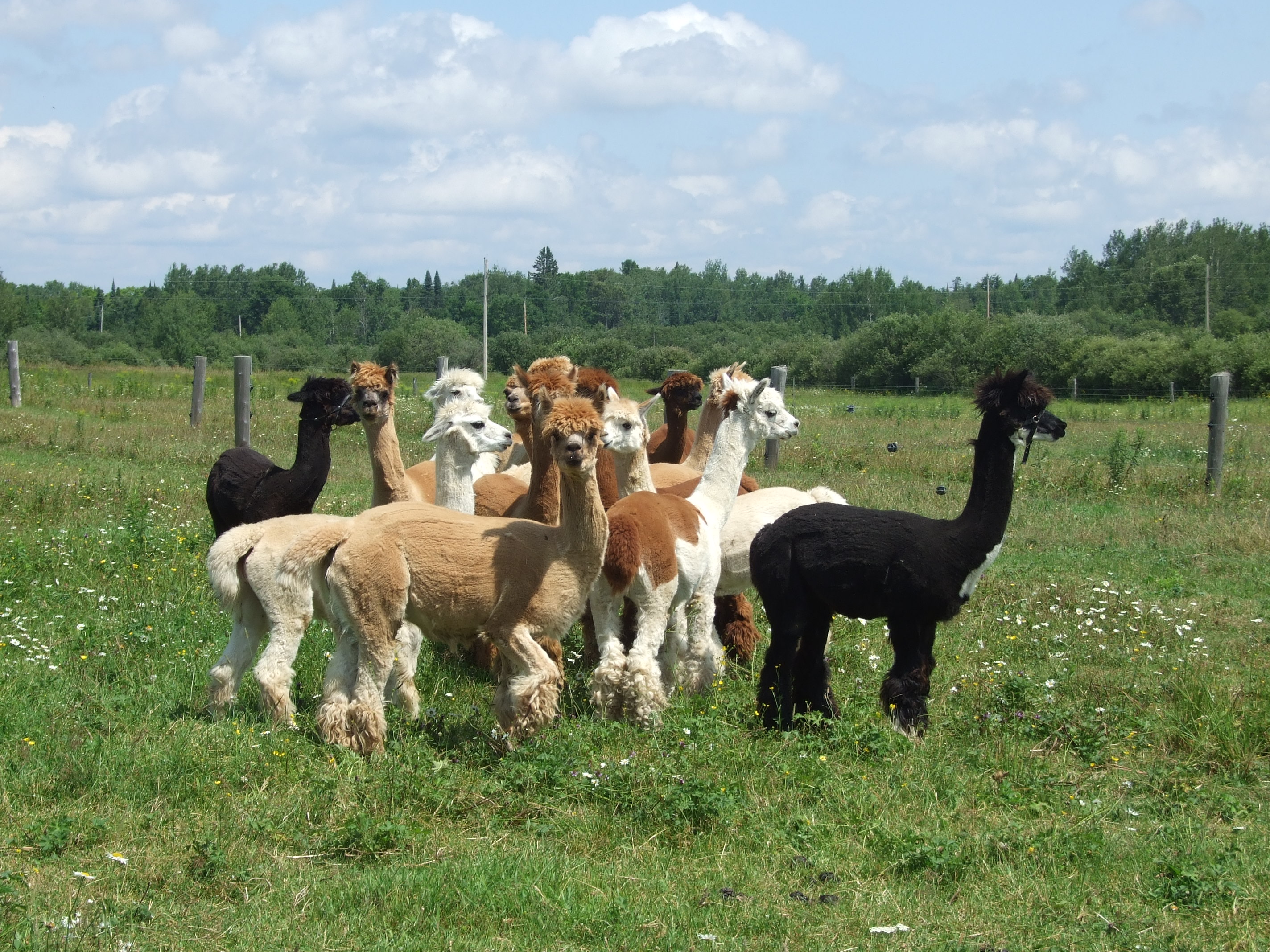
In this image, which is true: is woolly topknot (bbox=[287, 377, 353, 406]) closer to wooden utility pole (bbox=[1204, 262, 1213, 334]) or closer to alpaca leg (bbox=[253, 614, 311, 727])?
alpaca leg (bbox=[253, 614, 311, 727])

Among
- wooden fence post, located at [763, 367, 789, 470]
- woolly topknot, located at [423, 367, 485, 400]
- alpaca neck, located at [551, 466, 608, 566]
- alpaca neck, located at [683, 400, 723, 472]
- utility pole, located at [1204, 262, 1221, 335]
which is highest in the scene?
utility pole, located at [1204, 262, 1221, 335]

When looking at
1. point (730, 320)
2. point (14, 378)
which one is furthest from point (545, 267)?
point (14, 378)

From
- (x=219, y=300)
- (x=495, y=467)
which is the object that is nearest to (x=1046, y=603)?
(x=495, y=467)

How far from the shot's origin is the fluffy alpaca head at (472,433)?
7.85 metres

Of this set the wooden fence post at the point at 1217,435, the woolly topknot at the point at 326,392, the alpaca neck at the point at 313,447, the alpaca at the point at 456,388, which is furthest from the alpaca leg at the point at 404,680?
the wooden fence post at the point at 1217,435

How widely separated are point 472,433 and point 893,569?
3165 mm

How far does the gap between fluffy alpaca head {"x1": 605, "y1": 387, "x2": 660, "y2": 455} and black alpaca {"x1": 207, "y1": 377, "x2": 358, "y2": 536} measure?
6.37 feet

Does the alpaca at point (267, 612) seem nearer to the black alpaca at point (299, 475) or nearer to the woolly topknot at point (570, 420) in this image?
the woolly topknot at point (570, 420)

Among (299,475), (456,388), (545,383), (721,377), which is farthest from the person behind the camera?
(456,388)

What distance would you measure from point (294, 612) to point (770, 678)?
254 centimetres

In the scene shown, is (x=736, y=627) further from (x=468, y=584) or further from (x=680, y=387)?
(x=468, y=584)

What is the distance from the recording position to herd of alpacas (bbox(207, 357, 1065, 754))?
224 inches

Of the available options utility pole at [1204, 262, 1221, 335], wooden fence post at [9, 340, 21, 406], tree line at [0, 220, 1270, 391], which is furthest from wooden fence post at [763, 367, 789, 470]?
utility pole at [1204, 262, 1221, 335]

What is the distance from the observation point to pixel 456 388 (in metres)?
8.96
